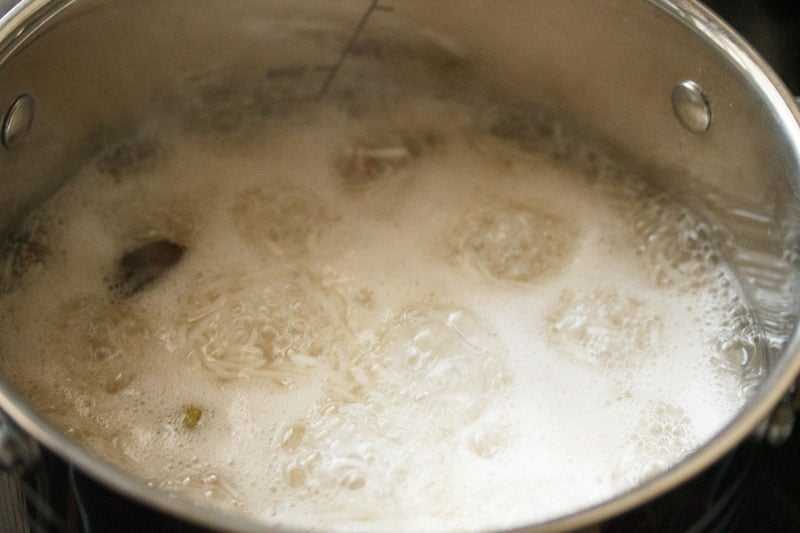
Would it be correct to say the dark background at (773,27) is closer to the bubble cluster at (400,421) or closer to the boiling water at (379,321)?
the boiling water at (379,321)

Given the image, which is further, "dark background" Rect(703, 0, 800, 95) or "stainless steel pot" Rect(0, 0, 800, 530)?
"dark background" Rect(703, 0, 800, 95)

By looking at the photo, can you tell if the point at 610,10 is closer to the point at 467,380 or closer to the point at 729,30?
the point at 729,30

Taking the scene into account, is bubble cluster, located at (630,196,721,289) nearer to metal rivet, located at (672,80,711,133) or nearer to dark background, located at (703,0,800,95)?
metal rivet, located at (672,80,711,133)

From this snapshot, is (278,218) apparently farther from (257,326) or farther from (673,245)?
(673,245)

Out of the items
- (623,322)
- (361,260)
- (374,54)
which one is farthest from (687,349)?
(374,54)

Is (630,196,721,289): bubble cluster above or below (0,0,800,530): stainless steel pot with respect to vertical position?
below

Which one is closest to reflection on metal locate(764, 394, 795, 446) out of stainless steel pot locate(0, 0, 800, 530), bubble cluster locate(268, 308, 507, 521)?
stainless steel pot locate(0, 0, 800, 530)
